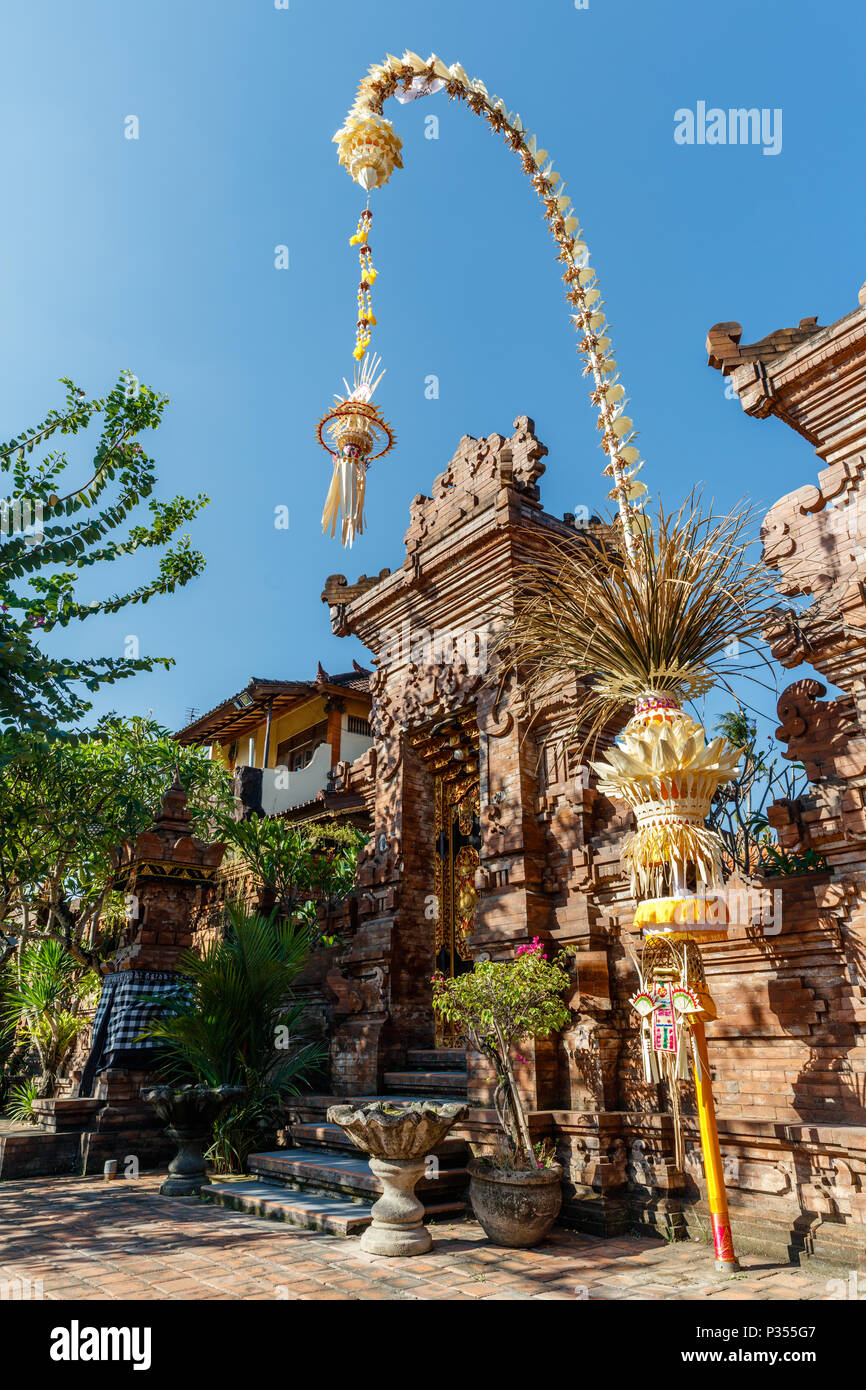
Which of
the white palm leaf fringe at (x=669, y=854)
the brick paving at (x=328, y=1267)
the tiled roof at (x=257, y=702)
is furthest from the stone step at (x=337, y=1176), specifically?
the tiled roof at (x=257, y=702)

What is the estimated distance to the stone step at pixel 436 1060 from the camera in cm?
863

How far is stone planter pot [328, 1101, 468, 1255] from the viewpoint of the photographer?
5672 millimetres

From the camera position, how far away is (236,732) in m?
27.1

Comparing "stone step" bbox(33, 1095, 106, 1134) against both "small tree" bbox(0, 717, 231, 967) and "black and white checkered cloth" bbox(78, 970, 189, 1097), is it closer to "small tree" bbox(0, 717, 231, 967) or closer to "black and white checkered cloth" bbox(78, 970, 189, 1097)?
"black and white checkered cloth" bbox(78, 970, 189, 1097)

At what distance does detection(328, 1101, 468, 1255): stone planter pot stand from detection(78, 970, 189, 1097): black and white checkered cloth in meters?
5.23

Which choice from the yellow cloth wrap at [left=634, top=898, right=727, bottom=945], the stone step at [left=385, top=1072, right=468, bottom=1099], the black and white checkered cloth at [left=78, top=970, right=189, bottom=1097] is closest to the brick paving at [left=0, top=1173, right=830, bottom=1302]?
the stone step at [left=385, top=1072, right=468, bottom=1099]

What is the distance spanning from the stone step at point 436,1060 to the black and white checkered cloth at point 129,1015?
318 centimetres

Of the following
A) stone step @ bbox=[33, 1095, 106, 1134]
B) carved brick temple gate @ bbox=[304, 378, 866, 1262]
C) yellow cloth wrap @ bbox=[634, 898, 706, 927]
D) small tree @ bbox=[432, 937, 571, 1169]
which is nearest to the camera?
yellow cloth wrap @ bbox=[634, 898, 706, 927]

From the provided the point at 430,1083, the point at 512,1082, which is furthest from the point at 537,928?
the point at 430,1083

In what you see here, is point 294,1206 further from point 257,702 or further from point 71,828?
point 257,702

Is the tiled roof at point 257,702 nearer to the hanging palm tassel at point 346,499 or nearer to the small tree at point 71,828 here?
the small tree at point 71,828

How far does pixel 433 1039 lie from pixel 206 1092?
2366 millimetres

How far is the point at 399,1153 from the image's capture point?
5.85m

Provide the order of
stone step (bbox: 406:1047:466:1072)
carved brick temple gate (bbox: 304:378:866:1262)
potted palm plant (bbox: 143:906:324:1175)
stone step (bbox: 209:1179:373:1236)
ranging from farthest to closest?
potted palm plant (bbox: 143:906:324:1175)
stone step (bbox: 406:1047:466:1072)
stone step (bbox: 209:1179:373:1236)
carved brick temple gate (bbox: 304:378:866:1262)
